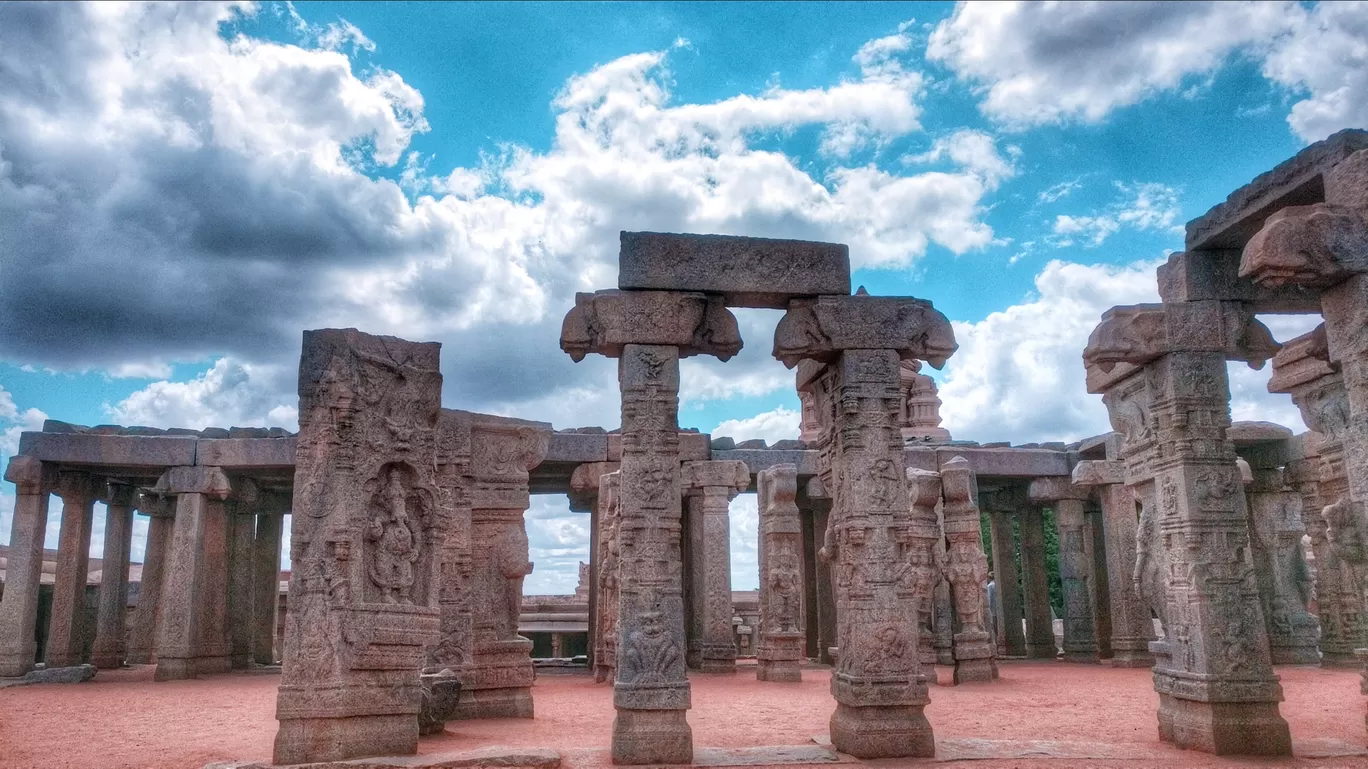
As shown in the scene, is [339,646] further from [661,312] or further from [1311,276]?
[1311,276]

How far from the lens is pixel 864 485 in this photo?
9.42 m

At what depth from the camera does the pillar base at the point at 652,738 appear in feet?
28.1

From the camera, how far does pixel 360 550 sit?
8.72m

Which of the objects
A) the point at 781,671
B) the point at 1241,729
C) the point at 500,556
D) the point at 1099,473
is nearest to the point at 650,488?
the point at 500,556

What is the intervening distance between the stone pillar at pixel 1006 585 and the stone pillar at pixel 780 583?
8887 mm

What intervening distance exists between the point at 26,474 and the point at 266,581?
6.98 metres

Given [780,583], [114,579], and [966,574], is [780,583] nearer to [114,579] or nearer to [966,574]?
[966,574]

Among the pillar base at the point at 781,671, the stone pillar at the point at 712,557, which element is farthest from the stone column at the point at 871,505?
the stone pillar at the point at 712,557

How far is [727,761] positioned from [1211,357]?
6082 millimetres

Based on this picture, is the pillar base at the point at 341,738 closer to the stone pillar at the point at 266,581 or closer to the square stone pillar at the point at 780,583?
the square stone pillar at the point at 780,583

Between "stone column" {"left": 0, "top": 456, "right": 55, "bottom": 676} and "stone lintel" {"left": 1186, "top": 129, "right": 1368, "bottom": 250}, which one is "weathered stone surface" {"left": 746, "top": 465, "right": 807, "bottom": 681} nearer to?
"stone lintel" {"left": 1186, "top": 129, "right": 1368, "bottom": 250}

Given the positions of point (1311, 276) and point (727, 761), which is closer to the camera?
point (1311, 276)

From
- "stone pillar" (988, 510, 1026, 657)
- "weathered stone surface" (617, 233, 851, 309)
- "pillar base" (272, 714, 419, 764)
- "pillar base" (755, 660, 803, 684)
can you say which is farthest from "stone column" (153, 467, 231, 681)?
"stone pillar" (988, 510, 1026, 657)

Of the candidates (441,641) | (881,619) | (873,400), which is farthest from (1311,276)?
(441,641)
